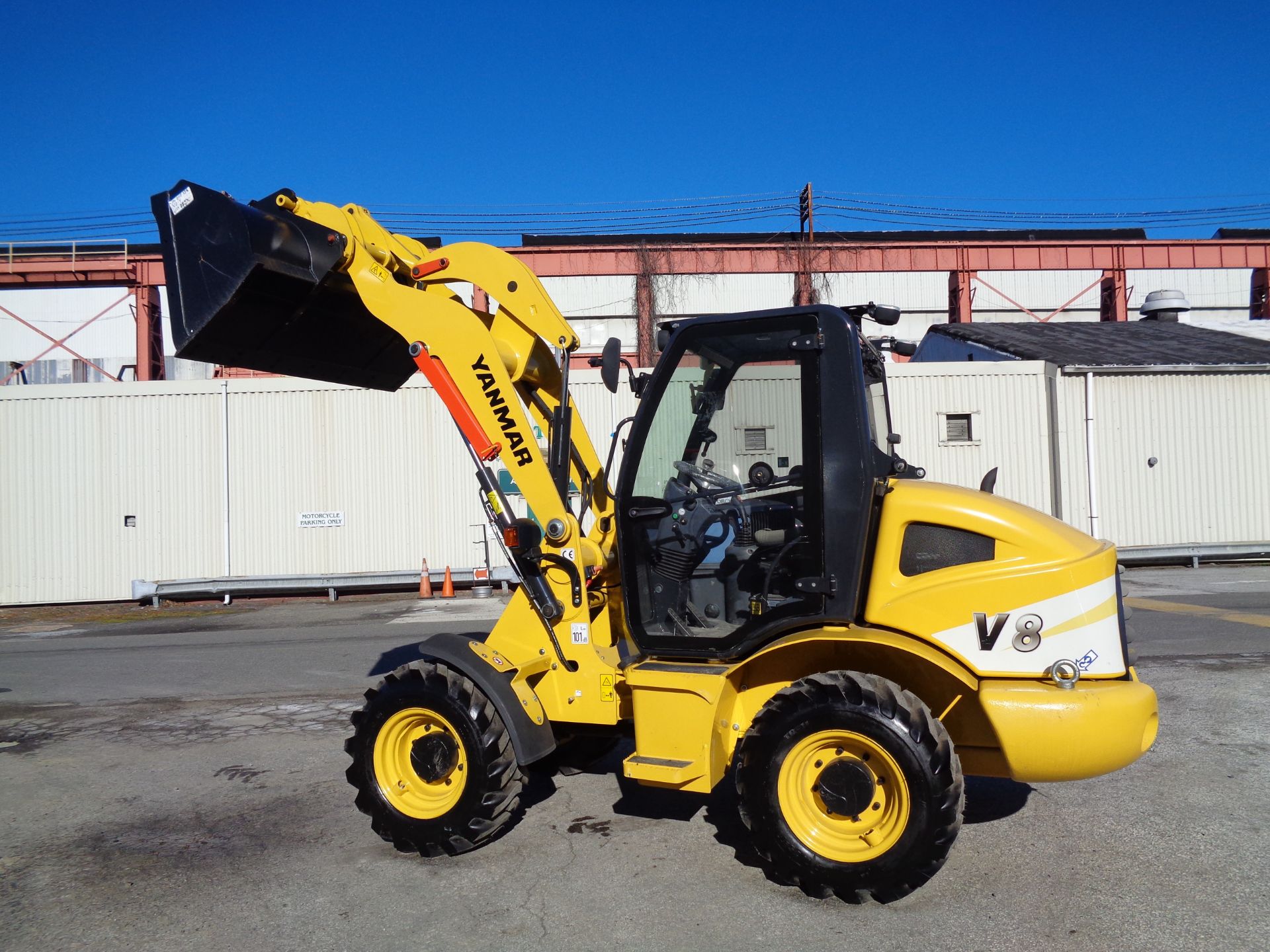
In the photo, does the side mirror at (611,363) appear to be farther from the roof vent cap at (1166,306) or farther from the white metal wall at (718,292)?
the roof vent cap at (1166,306)

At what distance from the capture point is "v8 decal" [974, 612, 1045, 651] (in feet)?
12.6

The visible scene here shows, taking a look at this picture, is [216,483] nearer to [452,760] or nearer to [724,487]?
[452,760]

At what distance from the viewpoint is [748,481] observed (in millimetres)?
4355

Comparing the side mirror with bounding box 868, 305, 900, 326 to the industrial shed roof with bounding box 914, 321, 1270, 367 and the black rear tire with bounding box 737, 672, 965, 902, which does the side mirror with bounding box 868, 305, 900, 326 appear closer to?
the black rear tire with bounding box 737, 672, 965, 902

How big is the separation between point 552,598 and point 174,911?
209 centimetres

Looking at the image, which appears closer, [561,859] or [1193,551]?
[561,859]

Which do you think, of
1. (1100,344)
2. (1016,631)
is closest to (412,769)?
(1016,631)

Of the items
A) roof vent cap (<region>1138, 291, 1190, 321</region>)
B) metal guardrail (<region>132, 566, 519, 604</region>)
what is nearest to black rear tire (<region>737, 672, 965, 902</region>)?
metal guardrail (<region>132, 566, 519, 604</region>)

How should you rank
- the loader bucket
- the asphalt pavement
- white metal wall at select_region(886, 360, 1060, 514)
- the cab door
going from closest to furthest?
1. the asphalt pavement
2. the cab door
3. the loader bucket
4. white metal wall at select_region(886, 360, 1060, 514)

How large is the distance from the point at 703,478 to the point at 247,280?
99.9 inches

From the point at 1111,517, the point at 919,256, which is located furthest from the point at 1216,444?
the point at 919,256

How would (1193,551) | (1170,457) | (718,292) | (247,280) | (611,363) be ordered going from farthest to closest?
(718,292), (1170,457), (1193,551), (247,280), (611,363)

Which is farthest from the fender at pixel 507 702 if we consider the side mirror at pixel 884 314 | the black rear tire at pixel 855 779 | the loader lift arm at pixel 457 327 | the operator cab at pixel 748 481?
the side mirror at pixel 884 314

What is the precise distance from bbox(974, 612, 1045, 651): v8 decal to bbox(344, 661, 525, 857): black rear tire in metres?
2.18
